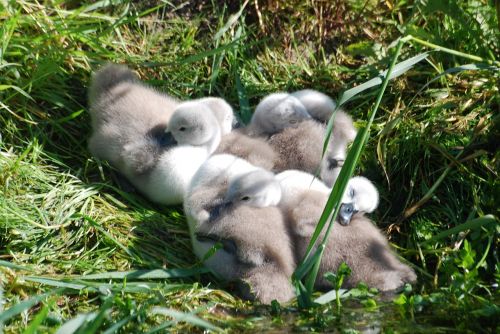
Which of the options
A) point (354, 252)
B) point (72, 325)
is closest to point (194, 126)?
point (354, 252)

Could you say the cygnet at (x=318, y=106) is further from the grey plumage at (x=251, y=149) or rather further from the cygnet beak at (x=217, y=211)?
the cygnet beak at (x=217, y=211)

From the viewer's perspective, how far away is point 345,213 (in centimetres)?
477

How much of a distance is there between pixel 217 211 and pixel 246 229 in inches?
8.5

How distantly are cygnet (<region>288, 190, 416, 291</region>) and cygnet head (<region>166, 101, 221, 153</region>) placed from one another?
2.84 feet

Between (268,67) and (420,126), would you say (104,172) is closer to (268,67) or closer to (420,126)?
(268,67)

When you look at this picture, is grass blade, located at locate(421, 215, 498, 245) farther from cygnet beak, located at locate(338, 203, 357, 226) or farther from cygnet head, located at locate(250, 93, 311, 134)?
cygnet head, located at locate(250, 93, 311, 134)

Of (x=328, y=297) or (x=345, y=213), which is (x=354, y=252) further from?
(x=328, y=297)

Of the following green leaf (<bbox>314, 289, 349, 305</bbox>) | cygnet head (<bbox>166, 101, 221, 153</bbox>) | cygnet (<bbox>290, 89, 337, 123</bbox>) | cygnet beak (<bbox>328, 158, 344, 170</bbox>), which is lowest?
green leaf (<bbox>314, 289, 349, 305</bbox>)

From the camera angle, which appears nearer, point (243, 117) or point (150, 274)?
point (150, 274)

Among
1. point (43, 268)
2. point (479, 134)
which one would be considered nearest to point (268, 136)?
point (479, 134)

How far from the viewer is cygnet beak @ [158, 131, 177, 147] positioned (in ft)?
17.6

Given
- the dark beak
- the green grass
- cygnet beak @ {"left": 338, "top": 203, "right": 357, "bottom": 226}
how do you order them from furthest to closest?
1. the dark beak
2. cygnet beak @ {"left": 338, "top": 203, "right": 357, "bottom": 226}
3. the green grass

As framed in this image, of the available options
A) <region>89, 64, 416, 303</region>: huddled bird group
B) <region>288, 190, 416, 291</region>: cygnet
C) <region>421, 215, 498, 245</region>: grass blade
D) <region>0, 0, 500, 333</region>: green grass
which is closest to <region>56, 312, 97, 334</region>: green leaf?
<region>0, 0, 500, 333</region>: green grass

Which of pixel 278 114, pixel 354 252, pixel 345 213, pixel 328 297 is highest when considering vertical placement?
pixel 278 114
